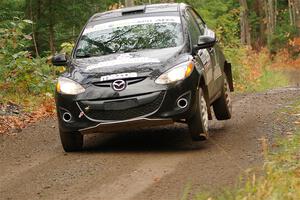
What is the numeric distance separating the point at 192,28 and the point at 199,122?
6.19 feet

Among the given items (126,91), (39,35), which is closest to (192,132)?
(126,91)

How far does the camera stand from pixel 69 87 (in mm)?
8219

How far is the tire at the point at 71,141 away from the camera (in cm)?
847

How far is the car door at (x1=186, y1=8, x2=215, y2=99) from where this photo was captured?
29.0 ft

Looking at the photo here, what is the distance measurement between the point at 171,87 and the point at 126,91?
1.78 ft

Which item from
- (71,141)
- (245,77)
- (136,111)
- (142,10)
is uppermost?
(142,10)

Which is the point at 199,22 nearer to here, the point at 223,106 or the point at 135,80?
the point at 223,106

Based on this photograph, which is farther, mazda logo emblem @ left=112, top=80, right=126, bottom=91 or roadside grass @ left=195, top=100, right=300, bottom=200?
mazda logo emblem @ left=112, top=80, right=126, bottom=91

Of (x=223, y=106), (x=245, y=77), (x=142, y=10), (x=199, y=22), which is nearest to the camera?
(x=142, y=10)

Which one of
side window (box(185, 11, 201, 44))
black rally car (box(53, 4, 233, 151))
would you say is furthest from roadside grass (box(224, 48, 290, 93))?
black rally car (box(53, 4, 233, 151))

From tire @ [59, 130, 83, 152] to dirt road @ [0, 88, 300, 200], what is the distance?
0.44 ft

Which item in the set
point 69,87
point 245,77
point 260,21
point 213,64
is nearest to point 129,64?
point 69,87

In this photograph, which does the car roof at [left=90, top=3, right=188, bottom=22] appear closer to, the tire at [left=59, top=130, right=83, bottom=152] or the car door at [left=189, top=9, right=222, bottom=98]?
the car door at [left=189, top=9, right=222, bottom=98]

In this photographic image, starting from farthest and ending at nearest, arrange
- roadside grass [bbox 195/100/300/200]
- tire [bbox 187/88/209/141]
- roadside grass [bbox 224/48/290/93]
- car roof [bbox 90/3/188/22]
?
roadside grass [bbox 224/48/290/93]
car roof [bbox 90/3/188/22]
tire [bbox 187/88/209/141]
roadside grass [bbox 195/100/300/200]
